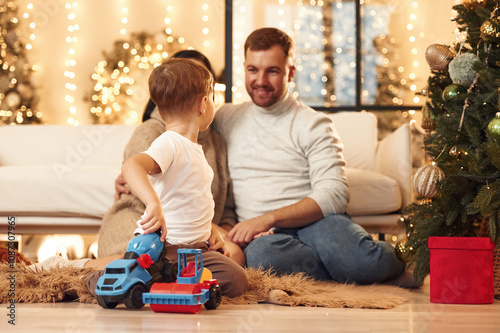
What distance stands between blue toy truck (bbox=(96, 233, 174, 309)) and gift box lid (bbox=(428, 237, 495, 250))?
31.2 inches

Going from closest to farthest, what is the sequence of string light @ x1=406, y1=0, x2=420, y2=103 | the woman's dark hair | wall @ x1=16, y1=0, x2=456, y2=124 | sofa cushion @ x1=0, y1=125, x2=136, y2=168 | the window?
the woman's dark hair, sofa cushion @ x1=0, y1=125, x2=136, y2=168, the window, string light @ x1=406, y1=0, x2=420, y2=103, wall @ x1=16, y1=0, x2=456, y2=124

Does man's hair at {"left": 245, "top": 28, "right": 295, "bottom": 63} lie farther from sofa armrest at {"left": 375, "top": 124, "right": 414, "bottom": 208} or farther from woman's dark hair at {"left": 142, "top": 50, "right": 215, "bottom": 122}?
sofa armrest at {"left": 375, "top": 124, "right": 414, "bottom": 208}

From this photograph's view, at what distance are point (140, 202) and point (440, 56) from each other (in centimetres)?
110

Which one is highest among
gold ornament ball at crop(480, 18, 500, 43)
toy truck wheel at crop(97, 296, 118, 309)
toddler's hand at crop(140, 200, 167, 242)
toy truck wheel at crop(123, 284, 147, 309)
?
gold ornament ball at crop(480, 18, 500, 43)

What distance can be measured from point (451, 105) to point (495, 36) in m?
0.25

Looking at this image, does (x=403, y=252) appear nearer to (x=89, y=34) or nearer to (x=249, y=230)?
(x=249, y=230)

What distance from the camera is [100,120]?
4992 mm

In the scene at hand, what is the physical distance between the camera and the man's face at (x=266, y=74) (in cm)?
231

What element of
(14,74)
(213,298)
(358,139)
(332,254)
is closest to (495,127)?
(332,254)

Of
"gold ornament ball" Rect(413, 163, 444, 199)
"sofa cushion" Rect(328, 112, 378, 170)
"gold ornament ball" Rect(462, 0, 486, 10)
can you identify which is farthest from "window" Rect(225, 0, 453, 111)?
"gold ornament ball" Rect(413, 163, 444, 199)

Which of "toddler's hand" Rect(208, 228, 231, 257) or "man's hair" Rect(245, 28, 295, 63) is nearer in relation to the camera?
"toddler's hand" Rect(208, 228, 231, 257)

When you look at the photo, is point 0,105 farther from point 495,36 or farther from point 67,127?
point 495,36

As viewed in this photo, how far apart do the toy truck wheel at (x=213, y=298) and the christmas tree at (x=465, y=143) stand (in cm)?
72

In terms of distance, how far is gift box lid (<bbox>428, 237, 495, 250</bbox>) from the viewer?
1.71 meters
